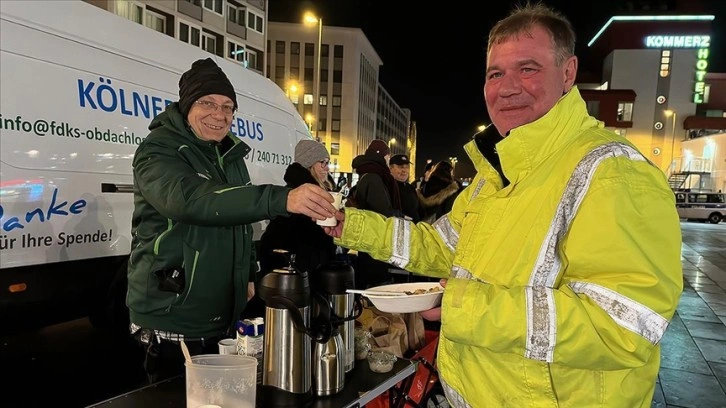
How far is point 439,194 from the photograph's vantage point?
724cm

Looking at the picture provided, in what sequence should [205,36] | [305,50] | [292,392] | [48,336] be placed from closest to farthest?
1. [292,392]
2. [48,336]
3. [205,36]
4. [305,50]

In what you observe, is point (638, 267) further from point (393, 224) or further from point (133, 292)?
point (133, 292)

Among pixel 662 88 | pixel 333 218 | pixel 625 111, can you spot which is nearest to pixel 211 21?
pixel 333 218

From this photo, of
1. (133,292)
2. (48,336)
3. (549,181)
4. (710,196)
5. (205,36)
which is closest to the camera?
(549,181)

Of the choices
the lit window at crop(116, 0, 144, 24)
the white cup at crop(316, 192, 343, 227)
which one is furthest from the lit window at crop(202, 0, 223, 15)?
the white cup at crop(316, 192, 343, 227)

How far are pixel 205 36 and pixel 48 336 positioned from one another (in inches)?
1115

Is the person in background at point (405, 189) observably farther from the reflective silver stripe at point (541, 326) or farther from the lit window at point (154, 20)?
the lit window at point (154, 20)

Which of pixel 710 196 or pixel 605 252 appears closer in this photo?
pixel 605 252

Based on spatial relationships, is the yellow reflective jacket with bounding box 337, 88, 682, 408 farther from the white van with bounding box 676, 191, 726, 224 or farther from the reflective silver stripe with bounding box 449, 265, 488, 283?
the white van with bounding box 676, 191, 726, 224

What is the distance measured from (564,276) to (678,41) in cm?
5373

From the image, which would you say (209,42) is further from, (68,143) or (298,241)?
(298,241)

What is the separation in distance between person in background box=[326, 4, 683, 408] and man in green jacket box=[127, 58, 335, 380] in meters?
0.81

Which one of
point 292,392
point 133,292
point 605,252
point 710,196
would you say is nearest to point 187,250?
point 133,292

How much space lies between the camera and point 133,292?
2.44 meters
